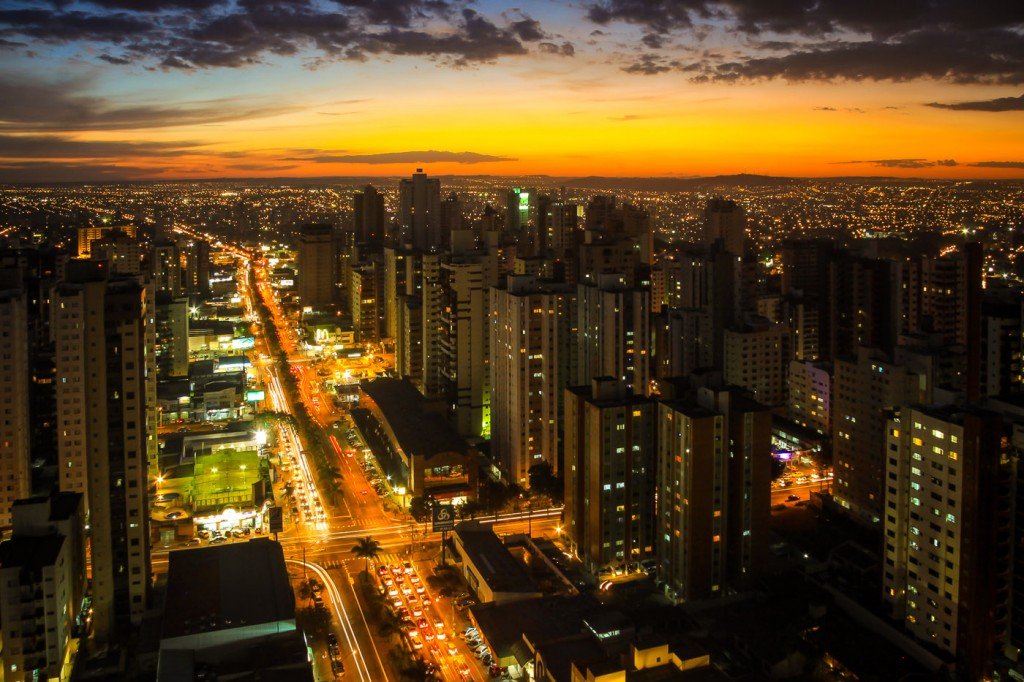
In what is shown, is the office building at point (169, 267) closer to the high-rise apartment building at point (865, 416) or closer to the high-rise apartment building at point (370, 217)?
the high-rise apartment building at point (370, 217)

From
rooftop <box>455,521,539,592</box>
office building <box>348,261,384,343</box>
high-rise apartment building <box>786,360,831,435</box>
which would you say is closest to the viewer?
rooftop <box>455,521,539,592</box>

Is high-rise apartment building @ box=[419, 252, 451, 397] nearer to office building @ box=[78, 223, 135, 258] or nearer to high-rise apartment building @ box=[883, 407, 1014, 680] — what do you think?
high-rise apartment building @ box=[883, 407, 1014, 680]

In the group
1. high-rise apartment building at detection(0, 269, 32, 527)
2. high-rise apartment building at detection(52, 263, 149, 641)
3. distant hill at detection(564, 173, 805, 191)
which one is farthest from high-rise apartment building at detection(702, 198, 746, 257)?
high-rise apartment building at detection(52, 263, 149, 641)

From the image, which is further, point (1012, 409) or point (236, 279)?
point (236, 279)

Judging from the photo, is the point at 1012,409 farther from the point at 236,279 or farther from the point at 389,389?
the point at 236,279

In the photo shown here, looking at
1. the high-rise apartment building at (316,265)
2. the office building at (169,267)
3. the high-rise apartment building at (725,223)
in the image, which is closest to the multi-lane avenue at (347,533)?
the office building at (169,267)

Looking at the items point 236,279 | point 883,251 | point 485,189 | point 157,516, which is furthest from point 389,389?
point 485,189
